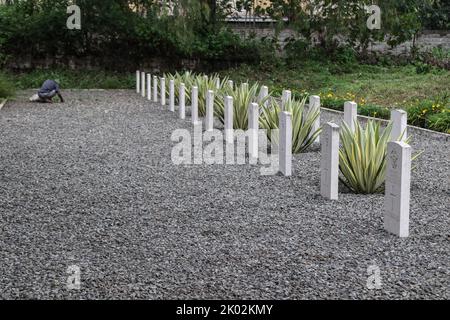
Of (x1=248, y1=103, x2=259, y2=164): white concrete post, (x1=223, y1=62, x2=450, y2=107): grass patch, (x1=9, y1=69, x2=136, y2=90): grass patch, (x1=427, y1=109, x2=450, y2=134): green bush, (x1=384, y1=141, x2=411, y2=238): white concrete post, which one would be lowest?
(x1=9, y1=69, x2=136, y2=90): grass patch

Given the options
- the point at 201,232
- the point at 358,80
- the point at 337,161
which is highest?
the point at 337,161

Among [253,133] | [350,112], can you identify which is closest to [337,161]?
[350,112]

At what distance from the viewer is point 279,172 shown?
10352 millimetres

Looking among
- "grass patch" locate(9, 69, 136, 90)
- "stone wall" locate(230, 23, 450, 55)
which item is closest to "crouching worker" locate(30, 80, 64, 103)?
"grass patch" locate(9, 69, 136, 90)

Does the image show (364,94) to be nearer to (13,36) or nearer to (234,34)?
(234,34)

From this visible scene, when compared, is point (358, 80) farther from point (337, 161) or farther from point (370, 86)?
point (337, 161)

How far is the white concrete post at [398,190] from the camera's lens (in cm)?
693

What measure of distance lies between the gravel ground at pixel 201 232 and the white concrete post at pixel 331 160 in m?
0.16

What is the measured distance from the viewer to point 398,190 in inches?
275

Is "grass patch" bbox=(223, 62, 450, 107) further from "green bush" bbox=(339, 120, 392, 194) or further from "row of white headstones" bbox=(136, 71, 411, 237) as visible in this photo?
"green bush" bbox=(339, 120, 392, 194)

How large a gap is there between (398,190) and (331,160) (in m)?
1.55

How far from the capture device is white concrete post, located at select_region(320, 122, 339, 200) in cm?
841

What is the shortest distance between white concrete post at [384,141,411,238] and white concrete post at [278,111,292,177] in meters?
3.01

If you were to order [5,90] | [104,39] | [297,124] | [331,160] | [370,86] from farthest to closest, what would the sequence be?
1. [104,39]
2. [370,86]
3. [5,90]
4. [297,124]
5. [331,160]
